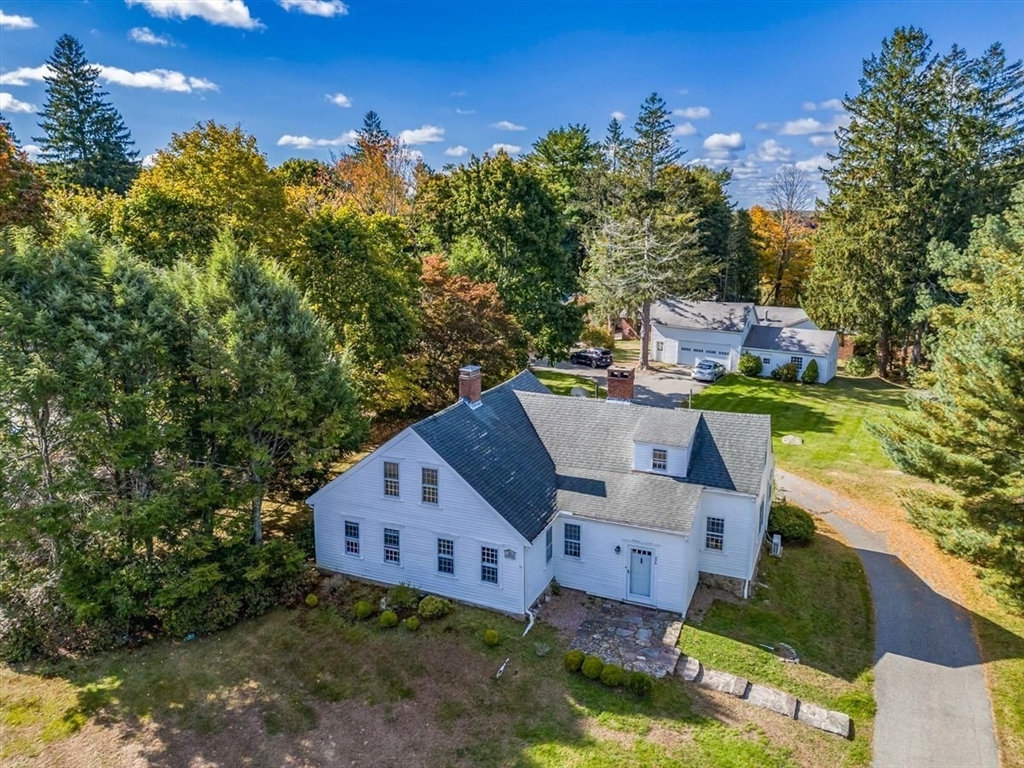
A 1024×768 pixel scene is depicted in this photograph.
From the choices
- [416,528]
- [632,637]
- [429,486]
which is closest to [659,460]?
[632,637]

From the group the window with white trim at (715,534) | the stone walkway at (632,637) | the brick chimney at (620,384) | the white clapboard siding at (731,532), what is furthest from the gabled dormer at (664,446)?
the stone walkway at (632,637)

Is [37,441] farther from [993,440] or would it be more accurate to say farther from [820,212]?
[820,212]

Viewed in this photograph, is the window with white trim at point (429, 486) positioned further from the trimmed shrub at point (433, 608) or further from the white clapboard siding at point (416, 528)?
the trimmed shrub at point (433, 608)

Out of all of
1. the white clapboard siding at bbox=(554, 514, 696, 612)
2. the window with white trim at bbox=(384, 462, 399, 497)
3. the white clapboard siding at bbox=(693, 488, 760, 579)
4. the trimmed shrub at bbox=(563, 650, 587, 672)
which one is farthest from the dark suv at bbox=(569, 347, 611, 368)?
the trimmed shrub at bbox=(563, 650, 587, 672)

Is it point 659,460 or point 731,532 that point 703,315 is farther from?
point 731,532

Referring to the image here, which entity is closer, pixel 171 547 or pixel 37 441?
pixel 37 441

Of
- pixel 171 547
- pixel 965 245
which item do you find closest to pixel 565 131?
pixel 965 245
